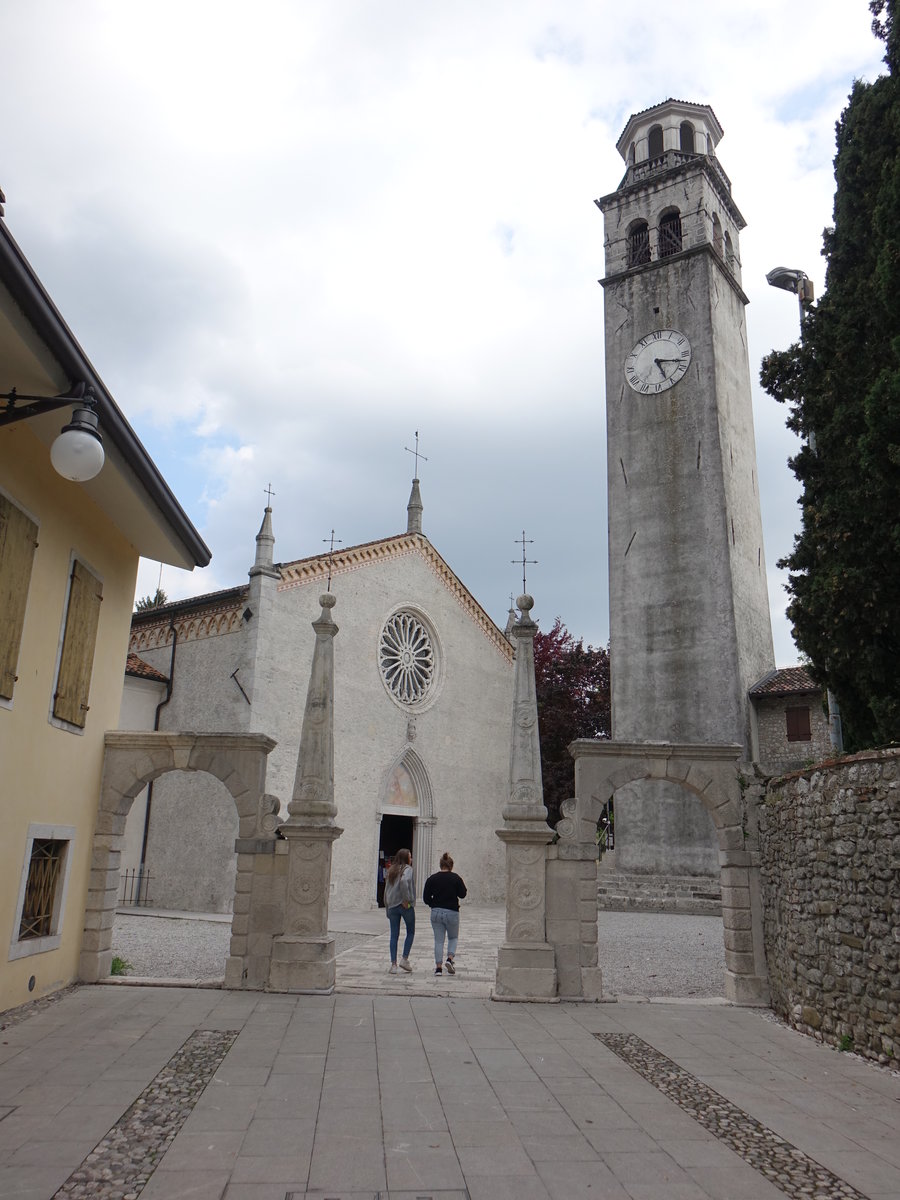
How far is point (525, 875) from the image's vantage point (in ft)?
31.3

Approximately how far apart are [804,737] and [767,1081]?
17.4 m

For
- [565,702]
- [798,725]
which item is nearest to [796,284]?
[798,725]

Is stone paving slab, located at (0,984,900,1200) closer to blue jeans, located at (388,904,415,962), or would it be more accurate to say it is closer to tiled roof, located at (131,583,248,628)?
blue jeans, located at (388,904,415,962)

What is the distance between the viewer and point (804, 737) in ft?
72.9

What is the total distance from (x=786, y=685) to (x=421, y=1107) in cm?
1940

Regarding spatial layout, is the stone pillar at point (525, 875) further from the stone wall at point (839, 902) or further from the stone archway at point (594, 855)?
the stone wall at point (839, 902)

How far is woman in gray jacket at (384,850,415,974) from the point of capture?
10852 mm

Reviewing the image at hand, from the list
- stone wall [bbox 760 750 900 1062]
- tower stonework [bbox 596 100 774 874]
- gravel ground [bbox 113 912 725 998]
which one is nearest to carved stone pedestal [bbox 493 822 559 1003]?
gravel ground [bbox 113 912 725 998]

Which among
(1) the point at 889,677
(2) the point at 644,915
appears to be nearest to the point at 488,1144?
(1) the point at 889,677

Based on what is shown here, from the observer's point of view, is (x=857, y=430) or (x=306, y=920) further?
(x=857, y=430)

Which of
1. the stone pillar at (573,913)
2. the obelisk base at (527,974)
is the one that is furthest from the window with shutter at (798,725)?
the obelisk base at (527,974)

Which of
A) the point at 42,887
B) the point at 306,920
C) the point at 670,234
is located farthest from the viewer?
the point at 670,234

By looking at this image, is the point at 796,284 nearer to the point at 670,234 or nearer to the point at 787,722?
the point at 787,722

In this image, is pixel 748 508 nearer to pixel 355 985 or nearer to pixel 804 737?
pixel 804 737
